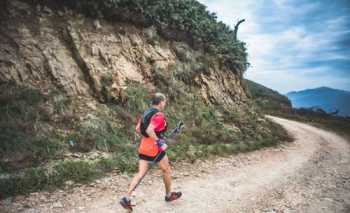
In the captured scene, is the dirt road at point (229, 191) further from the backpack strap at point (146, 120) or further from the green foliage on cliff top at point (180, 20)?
the green foliage on cliff top at point (180, 20)

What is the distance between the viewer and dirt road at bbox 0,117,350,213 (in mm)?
5941

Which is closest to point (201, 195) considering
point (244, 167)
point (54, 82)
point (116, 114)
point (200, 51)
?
point (244, 167)

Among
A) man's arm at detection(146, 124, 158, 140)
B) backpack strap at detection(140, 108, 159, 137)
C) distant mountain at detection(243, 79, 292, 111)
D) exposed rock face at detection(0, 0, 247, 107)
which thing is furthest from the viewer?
distant mountain at detection(243, 79, 292, 111)

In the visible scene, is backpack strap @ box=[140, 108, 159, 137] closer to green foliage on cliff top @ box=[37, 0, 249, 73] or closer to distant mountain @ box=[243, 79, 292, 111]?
green foliage on cliff top @ box=[37, 0, 249, 73]

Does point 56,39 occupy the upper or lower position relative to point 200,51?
lower

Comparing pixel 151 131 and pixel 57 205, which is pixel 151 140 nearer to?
pixel 151 131

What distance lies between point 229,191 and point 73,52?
28.0ft

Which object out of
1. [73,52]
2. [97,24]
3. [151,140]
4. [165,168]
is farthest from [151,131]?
[97,24]

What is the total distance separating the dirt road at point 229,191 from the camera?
19.5ft

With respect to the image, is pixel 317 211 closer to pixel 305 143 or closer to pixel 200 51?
pixel 305 143

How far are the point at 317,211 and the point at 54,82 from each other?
9762 millimetres

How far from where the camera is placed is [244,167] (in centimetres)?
980

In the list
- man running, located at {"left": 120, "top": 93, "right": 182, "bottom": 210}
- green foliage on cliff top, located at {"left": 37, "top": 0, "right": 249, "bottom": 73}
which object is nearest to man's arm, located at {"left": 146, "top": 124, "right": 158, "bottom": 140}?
man running, located at {"left": 120, "top": 93, "right": 182, "bottom": 210}

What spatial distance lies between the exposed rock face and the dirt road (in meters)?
4.97
